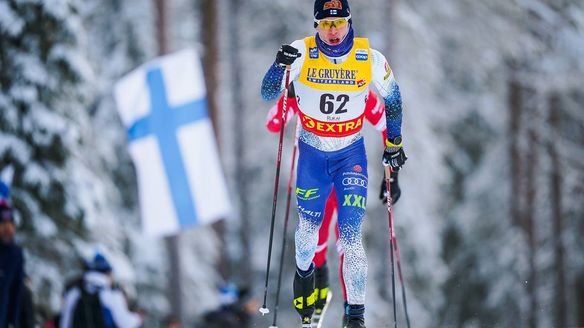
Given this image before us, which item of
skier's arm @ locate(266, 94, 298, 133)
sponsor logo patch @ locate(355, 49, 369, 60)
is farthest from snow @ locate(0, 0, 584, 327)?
sponsor logo patch @ locate(355, 49, 369, 60)

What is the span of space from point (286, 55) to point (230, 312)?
5.92m

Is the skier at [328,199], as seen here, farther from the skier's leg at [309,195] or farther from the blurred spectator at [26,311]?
the blurred spectator at [26,311]

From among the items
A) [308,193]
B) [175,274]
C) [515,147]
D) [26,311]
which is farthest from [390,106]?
[515,147]

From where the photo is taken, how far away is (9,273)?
9750 mm

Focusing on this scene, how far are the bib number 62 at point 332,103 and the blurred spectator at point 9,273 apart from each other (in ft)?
13.5

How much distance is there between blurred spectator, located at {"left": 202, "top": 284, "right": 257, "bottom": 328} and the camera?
11820mm

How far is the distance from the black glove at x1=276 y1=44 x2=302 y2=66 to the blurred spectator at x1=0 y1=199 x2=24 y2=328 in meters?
4.23

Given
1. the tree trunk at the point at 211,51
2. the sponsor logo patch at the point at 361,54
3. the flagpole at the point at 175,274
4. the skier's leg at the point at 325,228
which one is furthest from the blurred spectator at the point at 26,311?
the tree trunk at the point at 211,51

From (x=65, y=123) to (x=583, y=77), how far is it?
13.0m

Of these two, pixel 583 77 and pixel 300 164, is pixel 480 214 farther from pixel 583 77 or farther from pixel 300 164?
pixel 300 164

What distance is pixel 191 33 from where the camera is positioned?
2694cm

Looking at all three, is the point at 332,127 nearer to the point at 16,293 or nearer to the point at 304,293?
the point at 304,293

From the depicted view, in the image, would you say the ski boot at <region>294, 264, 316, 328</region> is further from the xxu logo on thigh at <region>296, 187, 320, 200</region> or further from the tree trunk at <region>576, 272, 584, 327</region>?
the tree trunk at <region>576, 272, 584, 327</region>

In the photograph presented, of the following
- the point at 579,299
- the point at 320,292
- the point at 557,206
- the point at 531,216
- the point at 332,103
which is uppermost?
the point at 531,216
